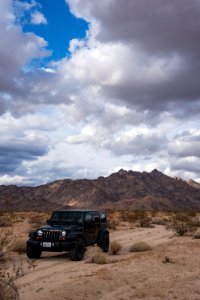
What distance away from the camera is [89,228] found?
16922 millimetres

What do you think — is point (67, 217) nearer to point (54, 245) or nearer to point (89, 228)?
point (89, 228)

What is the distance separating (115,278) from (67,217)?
550cm

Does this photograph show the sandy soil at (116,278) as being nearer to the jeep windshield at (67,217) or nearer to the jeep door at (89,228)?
the jeep door at (89,228)

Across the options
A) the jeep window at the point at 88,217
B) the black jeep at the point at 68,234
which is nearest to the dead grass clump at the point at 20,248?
the black jeep at the point at 68,234

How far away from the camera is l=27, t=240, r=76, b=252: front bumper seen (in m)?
15.2

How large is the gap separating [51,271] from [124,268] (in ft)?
7.04

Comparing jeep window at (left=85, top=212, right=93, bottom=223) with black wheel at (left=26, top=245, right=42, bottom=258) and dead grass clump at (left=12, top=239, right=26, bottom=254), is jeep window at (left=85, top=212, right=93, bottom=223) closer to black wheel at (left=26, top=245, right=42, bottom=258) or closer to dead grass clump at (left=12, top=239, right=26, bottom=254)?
black wheel at (left=26, top=245, right=42, bottom=258)

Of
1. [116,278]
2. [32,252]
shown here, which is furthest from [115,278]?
[32,252]

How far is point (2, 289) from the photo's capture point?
810 centimetres

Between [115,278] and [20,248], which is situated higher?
[20,248]

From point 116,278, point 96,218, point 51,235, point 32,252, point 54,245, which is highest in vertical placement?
point 96,218

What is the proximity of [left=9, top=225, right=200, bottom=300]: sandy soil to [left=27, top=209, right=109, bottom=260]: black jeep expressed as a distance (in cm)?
45

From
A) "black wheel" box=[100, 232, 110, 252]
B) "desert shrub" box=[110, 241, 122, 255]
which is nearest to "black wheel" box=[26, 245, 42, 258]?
"black wheel" box=[100, 232, 110, 252]

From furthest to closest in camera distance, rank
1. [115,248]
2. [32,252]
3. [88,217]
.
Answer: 1. [115,248]
2. [88,217]
3. [32,252]
